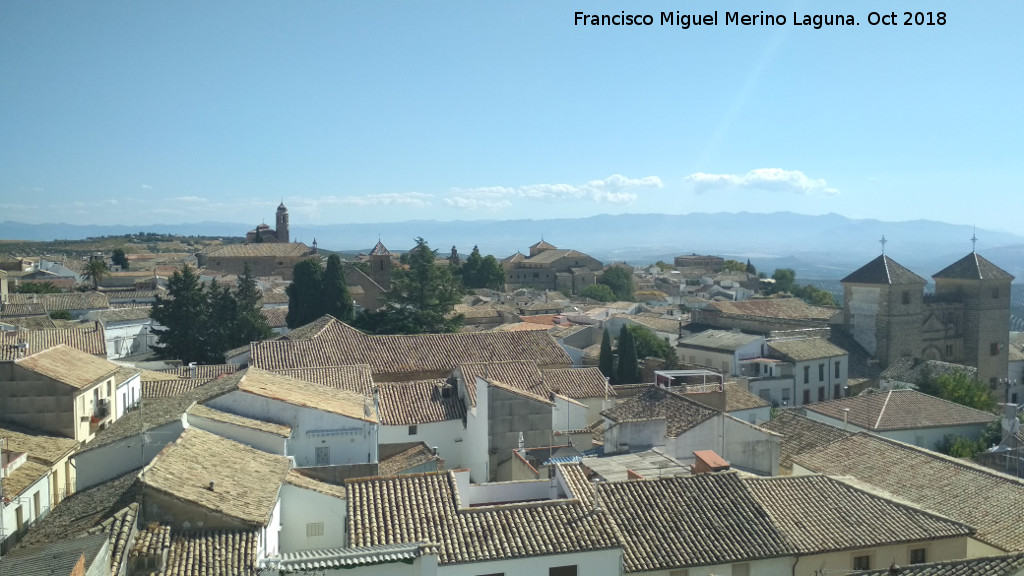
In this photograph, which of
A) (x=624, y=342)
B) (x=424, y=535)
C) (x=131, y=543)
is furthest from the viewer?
(x=624, y=342)

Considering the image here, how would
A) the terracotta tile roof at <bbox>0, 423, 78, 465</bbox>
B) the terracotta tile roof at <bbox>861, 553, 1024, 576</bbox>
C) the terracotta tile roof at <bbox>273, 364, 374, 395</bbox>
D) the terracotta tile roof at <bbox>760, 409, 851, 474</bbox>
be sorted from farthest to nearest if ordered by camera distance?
1. the terracotta tile roof at <bbox>273, 364, 374, 395</bbox>
2. the terracotta tile roof at <bbox>760, 409, 851, 474</bbox>
3. the terracotta tile roof at <bbox>0, 423, 78, 465</bbox>
4. the terracotta tile roof at <bbox>861, 553, 1024, 576</bbox>

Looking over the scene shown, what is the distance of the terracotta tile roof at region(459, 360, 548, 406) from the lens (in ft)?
70.8

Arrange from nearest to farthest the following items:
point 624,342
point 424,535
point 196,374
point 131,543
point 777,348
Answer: point 131,543 → point 424,535 → point 196,374 → point 624,342 → point 777,348

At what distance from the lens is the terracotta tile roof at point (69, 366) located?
669 inches

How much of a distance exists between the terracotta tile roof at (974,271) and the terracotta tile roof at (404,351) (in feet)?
89.4

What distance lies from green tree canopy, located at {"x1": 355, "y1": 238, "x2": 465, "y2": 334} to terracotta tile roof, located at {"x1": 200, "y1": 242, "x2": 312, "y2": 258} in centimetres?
4344

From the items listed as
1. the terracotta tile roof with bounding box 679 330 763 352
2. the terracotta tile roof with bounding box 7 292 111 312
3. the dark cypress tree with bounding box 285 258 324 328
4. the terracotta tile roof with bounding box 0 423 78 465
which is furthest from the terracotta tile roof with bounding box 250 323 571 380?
the terracotta tile roof with bounding box 7 292 111 312

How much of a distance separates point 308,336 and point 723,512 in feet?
62.7

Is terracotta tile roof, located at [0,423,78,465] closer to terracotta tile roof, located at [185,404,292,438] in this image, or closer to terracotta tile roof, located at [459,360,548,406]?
terracotta tile roof, located at [185,404,292,438]

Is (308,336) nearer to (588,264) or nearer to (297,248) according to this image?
(297,248)

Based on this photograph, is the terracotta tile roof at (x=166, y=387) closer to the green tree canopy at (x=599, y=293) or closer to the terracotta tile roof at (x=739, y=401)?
the terracotta tile roof at (x=739, y=401)

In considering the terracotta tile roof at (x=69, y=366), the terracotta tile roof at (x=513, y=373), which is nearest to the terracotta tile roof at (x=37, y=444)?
the terracotta tile roof at (x=69, y=366)

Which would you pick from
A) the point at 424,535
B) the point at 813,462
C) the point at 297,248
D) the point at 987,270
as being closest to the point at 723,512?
the point at 424,535

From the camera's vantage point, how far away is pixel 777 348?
35156mm
